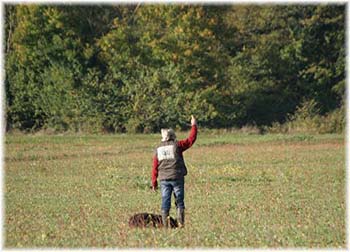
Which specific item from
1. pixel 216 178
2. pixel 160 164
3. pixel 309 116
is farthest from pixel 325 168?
pixel 309 116

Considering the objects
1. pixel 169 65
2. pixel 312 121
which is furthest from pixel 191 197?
pixel 169 65

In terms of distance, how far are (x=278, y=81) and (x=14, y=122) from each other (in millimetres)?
15826

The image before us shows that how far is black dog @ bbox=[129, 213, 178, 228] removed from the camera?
39.3 ft

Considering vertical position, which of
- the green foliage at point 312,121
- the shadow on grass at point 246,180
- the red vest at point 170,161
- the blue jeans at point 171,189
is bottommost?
the green foliage at point 312,121

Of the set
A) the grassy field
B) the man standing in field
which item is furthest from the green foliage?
the man standing in field

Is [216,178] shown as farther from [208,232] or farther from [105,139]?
[105,139]

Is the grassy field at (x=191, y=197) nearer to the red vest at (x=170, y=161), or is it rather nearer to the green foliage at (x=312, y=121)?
the red vest at (x=170, y=161)

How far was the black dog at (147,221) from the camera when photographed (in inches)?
471

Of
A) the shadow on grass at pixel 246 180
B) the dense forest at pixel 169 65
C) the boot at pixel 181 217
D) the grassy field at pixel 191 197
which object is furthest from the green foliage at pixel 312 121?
the boot at pixel 181 217

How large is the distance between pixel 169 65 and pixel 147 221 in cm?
3313

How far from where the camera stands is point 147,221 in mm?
12039

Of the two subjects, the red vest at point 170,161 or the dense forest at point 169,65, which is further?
the dense forest at point 169,65

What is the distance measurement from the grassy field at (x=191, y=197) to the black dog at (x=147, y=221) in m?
0.17

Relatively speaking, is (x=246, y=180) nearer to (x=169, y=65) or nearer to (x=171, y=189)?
(x=171, y=189)
